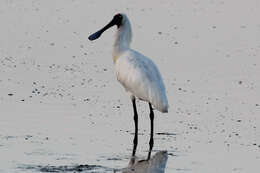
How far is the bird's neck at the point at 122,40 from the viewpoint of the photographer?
16.4 meters

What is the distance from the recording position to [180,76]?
21.9m

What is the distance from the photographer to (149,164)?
1338 cm

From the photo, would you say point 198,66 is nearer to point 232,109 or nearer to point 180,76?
point 180,76

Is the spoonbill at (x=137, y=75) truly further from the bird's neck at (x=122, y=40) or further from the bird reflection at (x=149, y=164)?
the bird reflection at (x=149, y=164)

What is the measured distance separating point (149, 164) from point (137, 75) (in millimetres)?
2408

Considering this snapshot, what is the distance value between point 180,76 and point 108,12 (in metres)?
12.2

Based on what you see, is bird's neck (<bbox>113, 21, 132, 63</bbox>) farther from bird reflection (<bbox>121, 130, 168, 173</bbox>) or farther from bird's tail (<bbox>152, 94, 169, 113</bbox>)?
bird reflection (<bbox>121, 130, 168, 173</bbox>)

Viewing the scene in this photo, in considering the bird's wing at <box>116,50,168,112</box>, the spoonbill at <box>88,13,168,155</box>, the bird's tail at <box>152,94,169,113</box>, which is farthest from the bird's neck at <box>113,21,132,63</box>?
the bird's tail at <box>152,94,169,113</box>

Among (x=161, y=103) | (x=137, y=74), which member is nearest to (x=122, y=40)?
(x=137, y=74)

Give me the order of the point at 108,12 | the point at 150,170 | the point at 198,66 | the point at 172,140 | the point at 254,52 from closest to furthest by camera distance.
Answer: the point at 150,170
the point at 172,140
the point at 198,66
the point at 254,52
the point at 108,12

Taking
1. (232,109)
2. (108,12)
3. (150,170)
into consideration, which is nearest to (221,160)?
(150,170)

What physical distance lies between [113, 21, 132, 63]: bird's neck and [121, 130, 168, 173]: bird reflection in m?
2.51

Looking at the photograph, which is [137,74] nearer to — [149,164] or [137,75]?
[137,75]

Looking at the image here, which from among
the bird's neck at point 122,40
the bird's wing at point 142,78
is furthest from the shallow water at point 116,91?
the bird's neck at point 122,40
